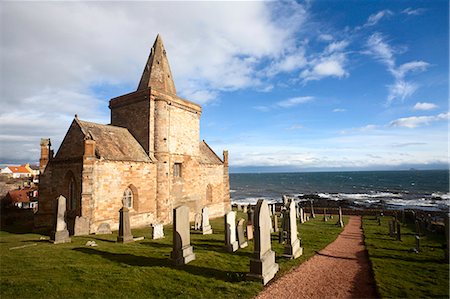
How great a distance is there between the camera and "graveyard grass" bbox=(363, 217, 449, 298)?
7.50 meters

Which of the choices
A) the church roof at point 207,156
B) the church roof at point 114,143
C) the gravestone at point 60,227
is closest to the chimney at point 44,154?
the church roof at point 114,143

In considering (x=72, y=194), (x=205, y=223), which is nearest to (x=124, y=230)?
(x=205, y=223)

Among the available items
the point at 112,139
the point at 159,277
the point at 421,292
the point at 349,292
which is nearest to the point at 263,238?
the point at 349,292

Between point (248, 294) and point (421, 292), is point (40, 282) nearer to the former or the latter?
point (248, 294)

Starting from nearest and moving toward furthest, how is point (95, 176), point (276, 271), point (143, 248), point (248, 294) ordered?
1. point (248, 294)
2. point (276, 271)
3. point (143, 248)
4. point (95, 176)

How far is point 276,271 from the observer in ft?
30.0

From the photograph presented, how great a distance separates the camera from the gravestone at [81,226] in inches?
591

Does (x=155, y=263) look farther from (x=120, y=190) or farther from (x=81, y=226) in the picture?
(x=120, y=190)

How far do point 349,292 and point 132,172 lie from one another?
49.9ft

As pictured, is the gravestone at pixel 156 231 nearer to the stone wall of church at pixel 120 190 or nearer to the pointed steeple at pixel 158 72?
the stone wall of church at pixel 120 190

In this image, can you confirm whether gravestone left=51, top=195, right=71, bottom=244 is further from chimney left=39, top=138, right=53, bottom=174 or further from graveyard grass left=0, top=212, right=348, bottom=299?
chimney left=39, top=138, right=53, bottom=174

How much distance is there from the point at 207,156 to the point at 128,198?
434 inches

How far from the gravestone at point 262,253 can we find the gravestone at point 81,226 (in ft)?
37.7

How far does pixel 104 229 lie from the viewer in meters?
16.1
